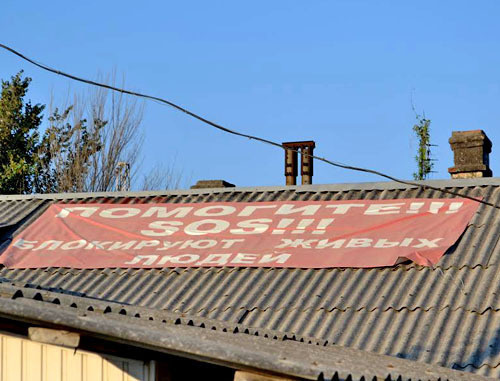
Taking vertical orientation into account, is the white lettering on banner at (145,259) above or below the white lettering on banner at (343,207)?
below

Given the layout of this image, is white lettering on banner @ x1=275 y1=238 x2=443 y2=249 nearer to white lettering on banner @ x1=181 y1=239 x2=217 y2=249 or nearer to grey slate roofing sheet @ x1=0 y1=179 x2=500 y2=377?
grey slate roofing sheet @ x1=0 y1=179 x2=500 y2=377

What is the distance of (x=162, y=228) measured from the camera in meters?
16.3

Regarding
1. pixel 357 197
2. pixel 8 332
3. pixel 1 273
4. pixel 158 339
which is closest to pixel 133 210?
pixel 1 273

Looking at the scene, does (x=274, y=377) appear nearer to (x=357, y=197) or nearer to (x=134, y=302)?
(x=134, y=302)

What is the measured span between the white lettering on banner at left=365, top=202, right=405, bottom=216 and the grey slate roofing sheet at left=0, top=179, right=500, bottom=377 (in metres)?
0.42

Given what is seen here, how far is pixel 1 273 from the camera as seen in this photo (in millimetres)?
15820

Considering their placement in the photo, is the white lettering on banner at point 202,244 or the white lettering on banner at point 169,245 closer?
the white lettering on banner at point 202,244

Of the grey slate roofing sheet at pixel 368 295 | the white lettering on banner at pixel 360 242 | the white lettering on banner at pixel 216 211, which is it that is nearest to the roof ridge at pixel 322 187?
the grey slate roofing sheet at pixel 368 295

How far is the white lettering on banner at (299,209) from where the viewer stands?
1576 centimetres

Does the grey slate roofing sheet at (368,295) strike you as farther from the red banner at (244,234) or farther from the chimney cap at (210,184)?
the chimney cap at (210,184)

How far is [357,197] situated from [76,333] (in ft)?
33.6

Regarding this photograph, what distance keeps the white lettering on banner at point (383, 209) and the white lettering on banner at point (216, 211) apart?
2.52 metres

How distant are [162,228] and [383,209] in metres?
3.82

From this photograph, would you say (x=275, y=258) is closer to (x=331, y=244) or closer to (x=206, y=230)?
(x=331, y=244)
